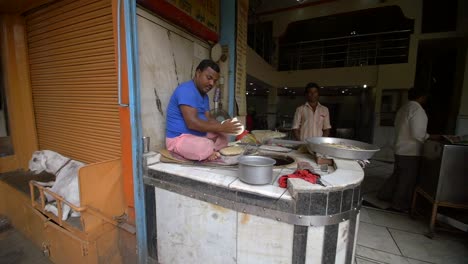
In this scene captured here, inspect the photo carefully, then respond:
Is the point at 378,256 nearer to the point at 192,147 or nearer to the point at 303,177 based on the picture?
the point at 303,177

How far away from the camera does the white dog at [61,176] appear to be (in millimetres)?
2184

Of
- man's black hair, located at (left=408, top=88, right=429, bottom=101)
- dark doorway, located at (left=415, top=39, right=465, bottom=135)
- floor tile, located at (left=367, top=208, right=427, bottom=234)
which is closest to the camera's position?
floor tile, located at (left=367, top=208, right=427, bottom=234)

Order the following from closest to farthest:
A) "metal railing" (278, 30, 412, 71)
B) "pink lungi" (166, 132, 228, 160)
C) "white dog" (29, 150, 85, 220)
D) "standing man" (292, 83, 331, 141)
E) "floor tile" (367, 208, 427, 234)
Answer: "pink lungi" (166, 132, 228, 160), "white dog" (29, 150, 85, 220), "floor tile" (367, 208, 427, 234), "standing man" (292, 83, 331, 141), "metal railing" (278, 30, 412, 71)

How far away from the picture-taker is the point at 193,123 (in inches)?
69.5

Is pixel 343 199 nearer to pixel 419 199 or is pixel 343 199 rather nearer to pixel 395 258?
pixel 395 258

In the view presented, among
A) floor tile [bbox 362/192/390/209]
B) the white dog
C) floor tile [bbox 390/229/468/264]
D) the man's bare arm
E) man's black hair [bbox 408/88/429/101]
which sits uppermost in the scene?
man's black hair [bbox 408/88/429/101]

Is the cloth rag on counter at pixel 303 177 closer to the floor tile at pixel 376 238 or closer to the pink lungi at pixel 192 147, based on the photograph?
the pink lungi at pixel 192 147

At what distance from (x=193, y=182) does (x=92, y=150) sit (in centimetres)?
190

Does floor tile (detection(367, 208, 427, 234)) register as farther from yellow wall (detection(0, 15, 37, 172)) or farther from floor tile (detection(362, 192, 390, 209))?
yellow wall (detection(0, 15, 37, 172))

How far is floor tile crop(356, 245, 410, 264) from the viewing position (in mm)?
2188

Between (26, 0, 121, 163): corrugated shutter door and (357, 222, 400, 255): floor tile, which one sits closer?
(26, 0, 121, 163): corrugated shutter door

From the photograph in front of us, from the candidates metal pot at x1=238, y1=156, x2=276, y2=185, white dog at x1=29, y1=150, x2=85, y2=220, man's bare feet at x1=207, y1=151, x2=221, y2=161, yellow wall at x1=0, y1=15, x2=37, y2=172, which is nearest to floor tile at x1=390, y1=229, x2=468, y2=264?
metal pot at x1=238, y1=156, x2=276, y2=185

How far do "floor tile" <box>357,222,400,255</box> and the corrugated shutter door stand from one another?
3230 millimetres

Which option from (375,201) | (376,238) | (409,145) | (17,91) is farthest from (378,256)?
(17,91)
